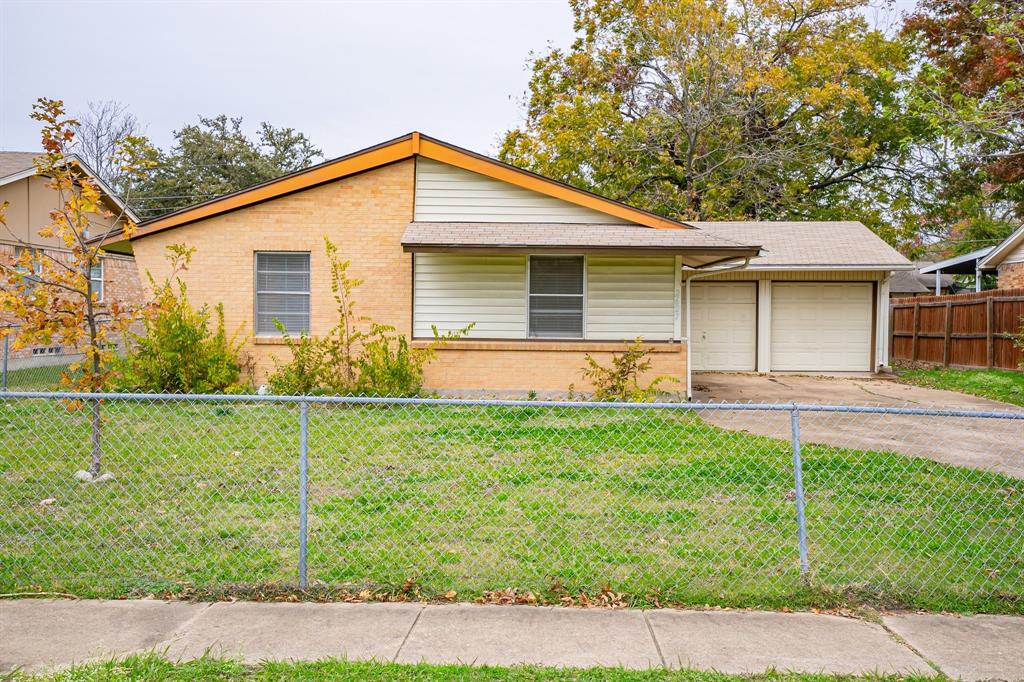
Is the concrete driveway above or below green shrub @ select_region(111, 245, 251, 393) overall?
below

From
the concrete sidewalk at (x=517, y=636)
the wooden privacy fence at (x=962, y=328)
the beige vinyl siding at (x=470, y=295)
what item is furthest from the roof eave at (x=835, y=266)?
the concrete sidewalk at (x=517, y=636)

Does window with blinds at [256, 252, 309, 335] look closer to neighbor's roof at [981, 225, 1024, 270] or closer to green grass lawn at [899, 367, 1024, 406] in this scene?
green grass lawn at [899, 367, 1024, 406]

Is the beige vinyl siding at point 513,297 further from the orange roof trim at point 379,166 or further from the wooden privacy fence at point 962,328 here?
the wooden privacy fence at point 962,328

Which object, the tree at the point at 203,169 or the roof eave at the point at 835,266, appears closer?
the roof eave at the point at 835,266

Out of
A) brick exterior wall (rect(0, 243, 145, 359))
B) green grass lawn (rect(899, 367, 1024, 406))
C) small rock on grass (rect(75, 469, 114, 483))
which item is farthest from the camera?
brick exterior wall (rect(0, 243, 145, 359))

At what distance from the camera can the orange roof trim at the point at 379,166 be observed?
482 inches

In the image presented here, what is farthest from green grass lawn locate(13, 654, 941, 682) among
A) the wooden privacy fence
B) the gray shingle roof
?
the gray shingle roof

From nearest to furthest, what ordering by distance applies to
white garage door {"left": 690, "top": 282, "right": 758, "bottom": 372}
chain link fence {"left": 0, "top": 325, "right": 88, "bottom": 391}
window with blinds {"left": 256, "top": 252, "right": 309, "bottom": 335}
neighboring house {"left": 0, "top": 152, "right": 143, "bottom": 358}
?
chain link fence {"left": 0, "top": 325, "right": 88, "bottom": 391}, window with blinds {"left": 256, "top": 252, "right": 309, "bottom": 335}, neighboring house {"left": 0, "top": 152, "right": 143, "bottom": 358}, white garage door {"left": 690, "top": 282, "right": 758, "bottom": 372}

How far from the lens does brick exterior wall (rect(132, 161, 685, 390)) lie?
40.7ft

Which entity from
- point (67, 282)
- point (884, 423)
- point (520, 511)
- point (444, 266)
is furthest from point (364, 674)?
point (444, 266)

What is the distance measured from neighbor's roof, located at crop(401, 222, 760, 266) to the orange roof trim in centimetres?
52

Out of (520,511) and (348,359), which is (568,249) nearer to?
(348,359)

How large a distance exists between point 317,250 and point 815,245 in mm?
12025

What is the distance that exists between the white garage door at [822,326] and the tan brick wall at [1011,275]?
776 centimetres
